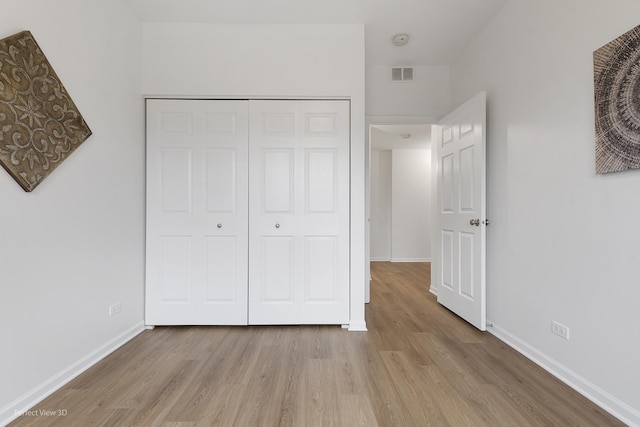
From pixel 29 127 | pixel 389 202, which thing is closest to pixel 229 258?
pixel 29 127

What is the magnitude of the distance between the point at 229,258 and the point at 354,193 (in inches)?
50.4

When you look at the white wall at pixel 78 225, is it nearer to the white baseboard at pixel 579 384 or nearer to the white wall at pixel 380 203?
the white baseboard at pixel 579 384

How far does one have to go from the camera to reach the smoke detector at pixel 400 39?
2.78 metres

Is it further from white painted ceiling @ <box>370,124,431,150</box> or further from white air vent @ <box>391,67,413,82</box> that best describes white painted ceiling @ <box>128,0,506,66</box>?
white painted ceiling @ <box>370,124,431,150</box>

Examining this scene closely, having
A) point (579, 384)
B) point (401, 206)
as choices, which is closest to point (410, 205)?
point (401, 206)

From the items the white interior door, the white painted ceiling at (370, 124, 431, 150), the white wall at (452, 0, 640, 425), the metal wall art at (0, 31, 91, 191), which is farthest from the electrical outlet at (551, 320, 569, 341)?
the white painted ceiling at (370, 124, 431, 150)

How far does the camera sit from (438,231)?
10.9 feet

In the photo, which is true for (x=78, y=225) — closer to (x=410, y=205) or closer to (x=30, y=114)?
(x=30, y=114)

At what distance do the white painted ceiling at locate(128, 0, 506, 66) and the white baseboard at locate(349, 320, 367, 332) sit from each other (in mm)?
2677

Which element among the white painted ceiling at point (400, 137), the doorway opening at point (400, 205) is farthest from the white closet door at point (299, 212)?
the doorway opening at point (400, 205)

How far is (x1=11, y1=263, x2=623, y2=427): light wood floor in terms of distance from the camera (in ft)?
4.81

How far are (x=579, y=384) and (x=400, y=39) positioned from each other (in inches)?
119

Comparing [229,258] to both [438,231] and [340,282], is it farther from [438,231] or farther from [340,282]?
[438,231]

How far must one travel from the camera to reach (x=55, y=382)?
170cm
